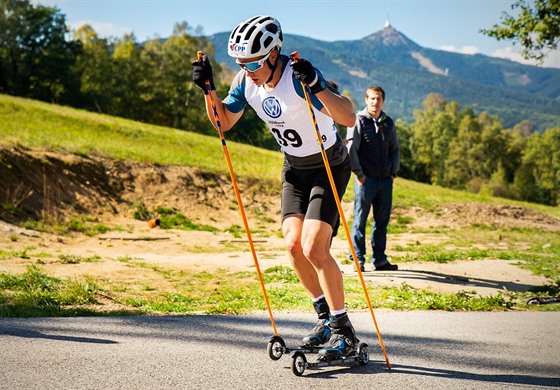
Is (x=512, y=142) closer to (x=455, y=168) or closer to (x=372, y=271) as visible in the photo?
(x=455, y=168)

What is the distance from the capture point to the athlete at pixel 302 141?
5641 mm

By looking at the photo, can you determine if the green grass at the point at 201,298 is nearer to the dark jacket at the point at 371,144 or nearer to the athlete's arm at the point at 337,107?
the dark jacket at the point at 371,144

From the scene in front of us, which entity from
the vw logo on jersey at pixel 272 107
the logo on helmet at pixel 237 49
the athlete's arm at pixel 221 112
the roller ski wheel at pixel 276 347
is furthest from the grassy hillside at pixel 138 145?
the roller ski wheel at pixel 276 347

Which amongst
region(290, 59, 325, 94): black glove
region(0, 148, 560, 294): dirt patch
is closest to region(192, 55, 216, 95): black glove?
region(290, 59, 325, 94): black glove

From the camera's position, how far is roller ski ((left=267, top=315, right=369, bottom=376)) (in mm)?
5469

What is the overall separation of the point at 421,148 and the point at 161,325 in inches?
5086

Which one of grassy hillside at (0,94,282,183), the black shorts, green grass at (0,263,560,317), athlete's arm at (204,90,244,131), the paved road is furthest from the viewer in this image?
grassy hillside at (0,94,282,183)

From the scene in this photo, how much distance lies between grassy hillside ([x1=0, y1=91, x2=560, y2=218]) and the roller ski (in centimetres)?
1590

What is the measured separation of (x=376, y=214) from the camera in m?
11.7

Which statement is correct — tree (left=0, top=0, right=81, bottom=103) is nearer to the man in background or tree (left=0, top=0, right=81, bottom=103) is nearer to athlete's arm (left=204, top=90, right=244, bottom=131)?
the man in background

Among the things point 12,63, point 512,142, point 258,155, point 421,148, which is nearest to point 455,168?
point 421,148

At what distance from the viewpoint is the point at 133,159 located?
2264cm

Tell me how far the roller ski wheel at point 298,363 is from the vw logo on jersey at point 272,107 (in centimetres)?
208

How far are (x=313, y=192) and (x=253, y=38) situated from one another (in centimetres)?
146
